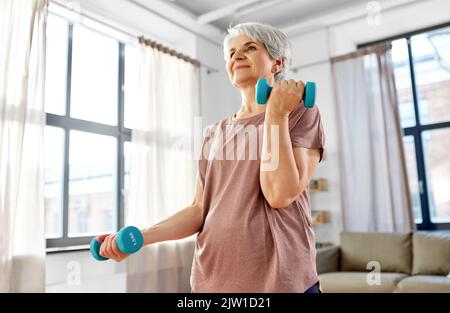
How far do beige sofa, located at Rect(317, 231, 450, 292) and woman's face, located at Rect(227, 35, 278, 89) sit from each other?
2507 mm

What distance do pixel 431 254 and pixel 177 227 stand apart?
9.68ft

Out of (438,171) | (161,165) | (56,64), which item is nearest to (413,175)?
(438,171)

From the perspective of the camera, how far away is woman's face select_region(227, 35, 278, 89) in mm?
905

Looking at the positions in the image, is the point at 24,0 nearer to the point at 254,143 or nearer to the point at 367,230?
the point at 254,143

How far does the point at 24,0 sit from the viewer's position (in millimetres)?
2729

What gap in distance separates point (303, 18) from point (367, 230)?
2237 mm

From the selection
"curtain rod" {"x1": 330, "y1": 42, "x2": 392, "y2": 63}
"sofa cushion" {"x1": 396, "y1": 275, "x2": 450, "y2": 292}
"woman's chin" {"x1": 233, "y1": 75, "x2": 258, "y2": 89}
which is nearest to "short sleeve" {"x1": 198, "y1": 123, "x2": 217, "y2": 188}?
"woman's chin" {"x1": 233, "y1": 75, "x2": 258, "y2": 89}

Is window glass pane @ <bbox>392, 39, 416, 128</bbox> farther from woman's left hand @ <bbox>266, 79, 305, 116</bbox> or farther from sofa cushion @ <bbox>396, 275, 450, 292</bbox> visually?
woman's left hand @ <bbox>266, 79, 305, 116</bbox>

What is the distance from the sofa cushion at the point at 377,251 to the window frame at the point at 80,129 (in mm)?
1977

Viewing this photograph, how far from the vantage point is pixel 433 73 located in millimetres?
4070

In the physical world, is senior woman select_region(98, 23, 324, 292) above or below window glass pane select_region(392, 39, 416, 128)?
below
